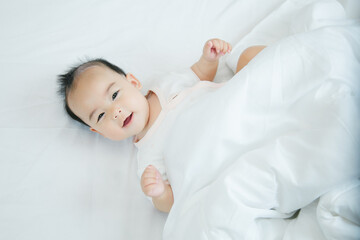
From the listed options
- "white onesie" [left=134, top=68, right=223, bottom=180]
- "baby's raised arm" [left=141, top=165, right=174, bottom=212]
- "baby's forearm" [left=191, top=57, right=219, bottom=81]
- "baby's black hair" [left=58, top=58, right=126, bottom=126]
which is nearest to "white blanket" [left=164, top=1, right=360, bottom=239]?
"baby's raised arm" [left=141, top=165, right=174, bottom=212]

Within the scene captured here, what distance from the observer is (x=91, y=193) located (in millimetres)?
911

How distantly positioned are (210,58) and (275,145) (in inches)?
19.5

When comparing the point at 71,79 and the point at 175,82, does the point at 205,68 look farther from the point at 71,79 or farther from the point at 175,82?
the point at 71,79

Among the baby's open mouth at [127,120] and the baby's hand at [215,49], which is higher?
the baby's hand at [215,49]

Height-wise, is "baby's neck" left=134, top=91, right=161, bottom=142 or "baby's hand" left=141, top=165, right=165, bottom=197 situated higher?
"baby's neck" left=134, top=91, right=161, bottom=142

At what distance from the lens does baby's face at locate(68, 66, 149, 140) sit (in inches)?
36.7

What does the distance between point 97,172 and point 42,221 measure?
0.68 feet

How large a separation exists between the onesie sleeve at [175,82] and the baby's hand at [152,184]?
30cm

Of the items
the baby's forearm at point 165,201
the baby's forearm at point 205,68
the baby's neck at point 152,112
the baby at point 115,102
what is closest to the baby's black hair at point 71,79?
the baby at point 115,102

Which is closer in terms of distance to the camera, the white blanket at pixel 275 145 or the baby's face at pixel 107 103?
the white blanket at pixel 275 145

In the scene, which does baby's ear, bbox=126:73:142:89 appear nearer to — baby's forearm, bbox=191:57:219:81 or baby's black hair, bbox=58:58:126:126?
baby's black hair, bbox=58:58:126:126

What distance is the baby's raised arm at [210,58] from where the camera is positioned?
1005mm

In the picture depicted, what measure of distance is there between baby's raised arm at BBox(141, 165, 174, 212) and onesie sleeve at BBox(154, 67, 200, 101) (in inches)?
11.9

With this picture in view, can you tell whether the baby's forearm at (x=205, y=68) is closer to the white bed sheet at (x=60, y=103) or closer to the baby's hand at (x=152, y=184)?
the white bed sheet at (x=60, y=103)
